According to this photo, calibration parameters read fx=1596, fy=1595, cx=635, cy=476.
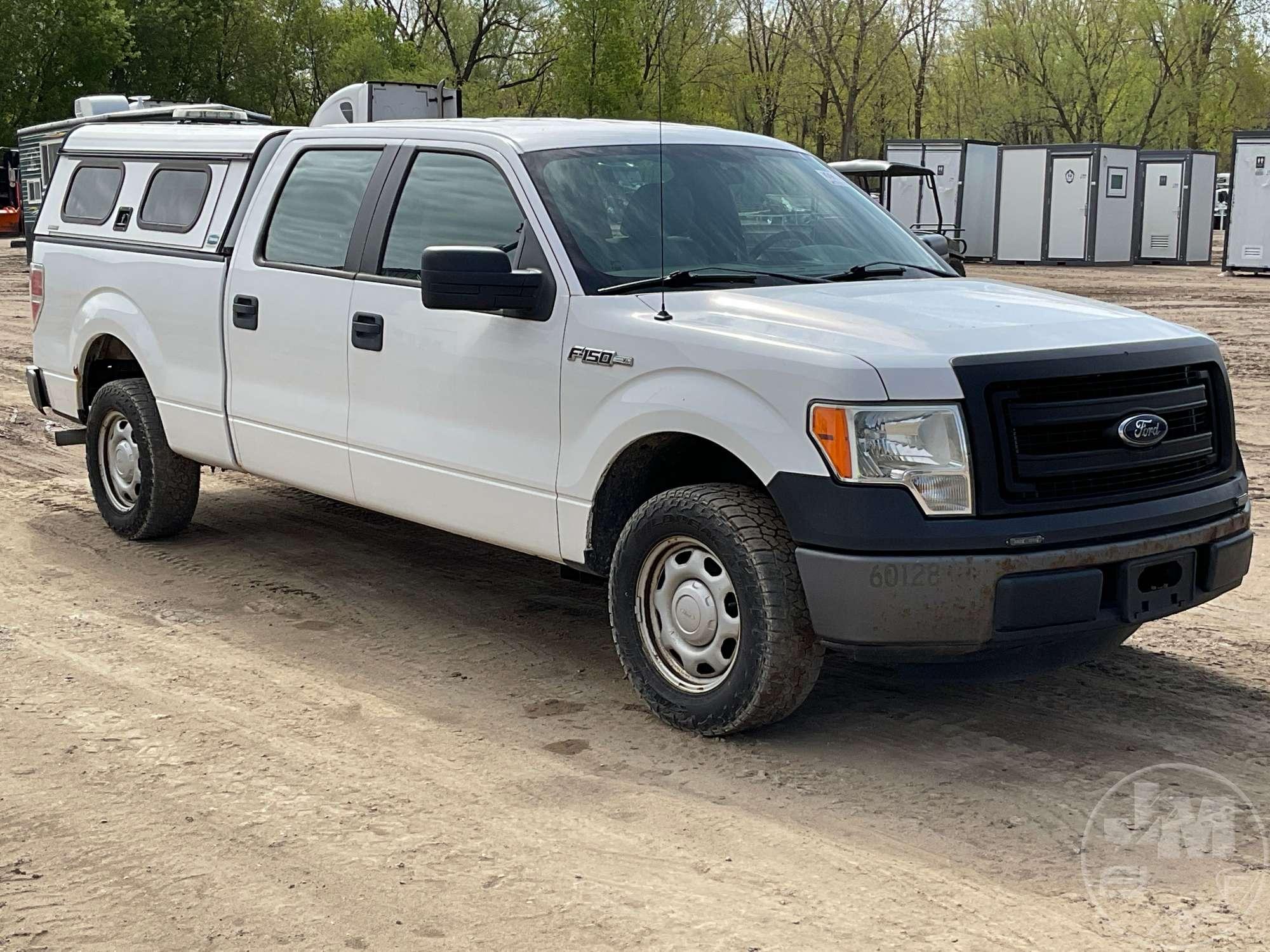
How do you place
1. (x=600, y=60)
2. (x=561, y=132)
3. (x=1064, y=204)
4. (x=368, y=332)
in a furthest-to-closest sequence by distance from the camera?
1. (x=600, y=60)
2. (x=1064, y=204)
3. (x=368, y=332)
4. (x=561, y=132)

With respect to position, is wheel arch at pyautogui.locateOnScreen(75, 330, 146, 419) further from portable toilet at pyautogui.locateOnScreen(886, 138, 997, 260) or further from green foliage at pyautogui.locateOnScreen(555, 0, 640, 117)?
green foliage at pyautogui.locateOnScreen(555, 0, 640, 117)

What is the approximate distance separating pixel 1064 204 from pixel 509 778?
104 feet

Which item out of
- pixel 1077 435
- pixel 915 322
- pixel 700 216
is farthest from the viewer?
pixel 700 216

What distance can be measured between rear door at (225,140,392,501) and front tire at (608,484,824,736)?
170 cm

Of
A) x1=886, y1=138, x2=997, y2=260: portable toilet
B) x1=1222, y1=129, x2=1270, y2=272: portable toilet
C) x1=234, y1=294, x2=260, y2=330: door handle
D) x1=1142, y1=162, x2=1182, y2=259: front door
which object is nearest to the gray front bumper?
x1=234, y1=294, x2=260, y2=330: door handle

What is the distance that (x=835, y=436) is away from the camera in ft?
14.7

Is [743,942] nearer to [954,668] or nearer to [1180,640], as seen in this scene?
[954,668]

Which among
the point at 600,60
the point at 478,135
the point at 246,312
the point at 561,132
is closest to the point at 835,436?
the point at 561,132

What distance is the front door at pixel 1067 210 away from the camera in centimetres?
3356

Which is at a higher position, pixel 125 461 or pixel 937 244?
pixel 937 244

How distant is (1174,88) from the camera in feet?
215

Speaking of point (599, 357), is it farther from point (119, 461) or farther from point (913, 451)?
point (119, 461)

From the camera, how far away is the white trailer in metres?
35.0

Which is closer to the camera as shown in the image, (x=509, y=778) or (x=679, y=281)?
(x=509, y=778)
